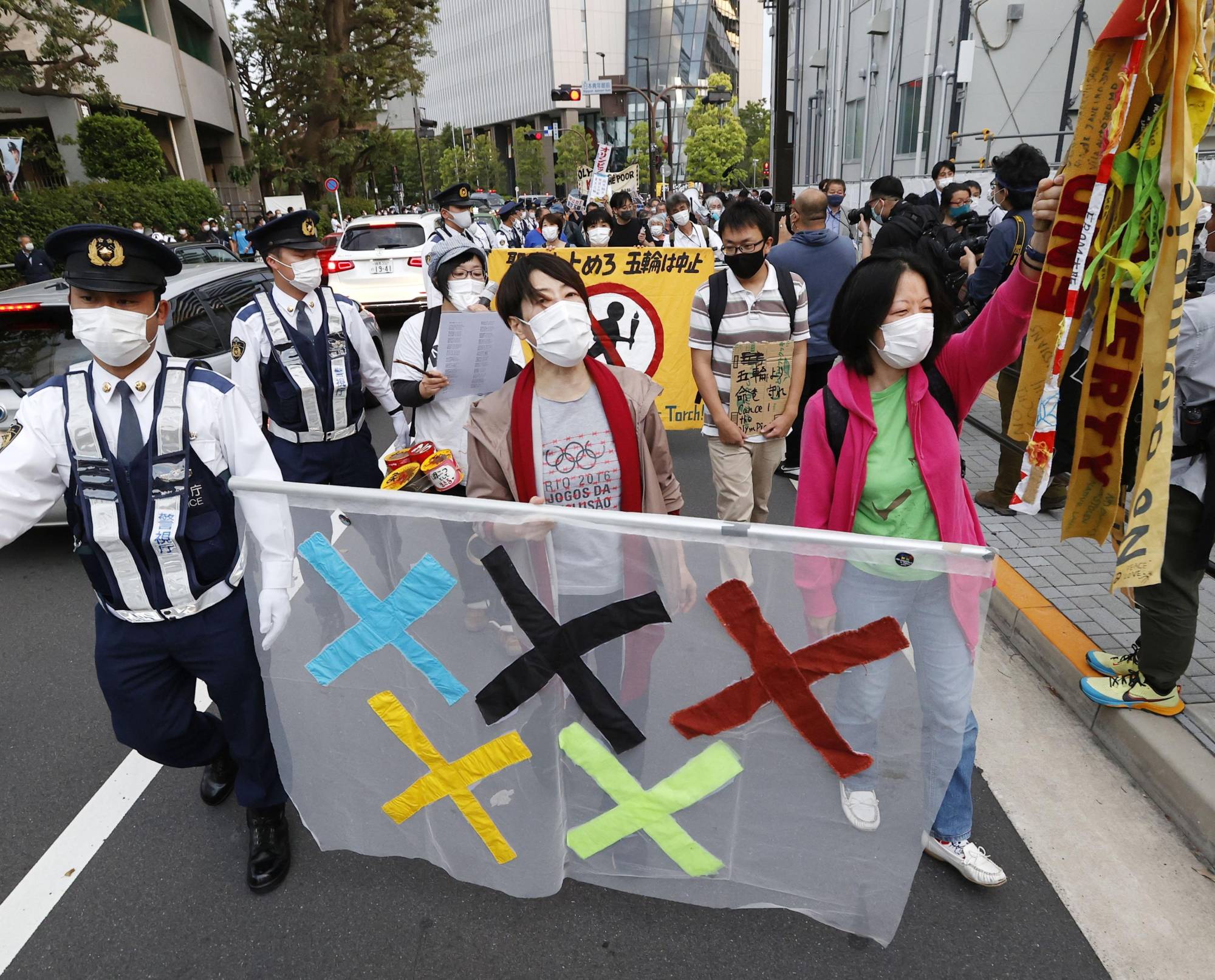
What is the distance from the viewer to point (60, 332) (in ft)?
16.7

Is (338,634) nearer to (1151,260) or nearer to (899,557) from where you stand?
(899,557)

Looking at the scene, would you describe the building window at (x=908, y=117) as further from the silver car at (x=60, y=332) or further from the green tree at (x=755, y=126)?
the green tree at (x=755, y=126)

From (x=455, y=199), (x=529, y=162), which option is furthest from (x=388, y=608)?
(x=529, y=162)

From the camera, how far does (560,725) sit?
2.22m

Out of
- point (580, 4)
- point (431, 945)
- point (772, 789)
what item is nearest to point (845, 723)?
point (772, 789)

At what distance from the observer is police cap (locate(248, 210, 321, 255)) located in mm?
3717

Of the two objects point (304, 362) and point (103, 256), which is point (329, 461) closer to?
point (304, 362)

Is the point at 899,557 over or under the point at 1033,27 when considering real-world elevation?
under

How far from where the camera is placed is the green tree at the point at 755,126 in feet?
234

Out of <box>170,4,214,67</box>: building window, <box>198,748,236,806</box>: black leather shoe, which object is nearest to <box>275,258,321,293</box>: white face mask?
<box>198,748,236,806</box>: black leather shoe

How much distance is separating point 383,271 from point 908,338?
11242mm

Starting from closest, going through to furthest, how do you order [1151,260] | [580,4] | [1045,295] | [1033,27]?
[1151,260] < [1045,295] < [1033,27] < [580,4]

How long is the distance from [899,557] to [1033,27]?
1793cm

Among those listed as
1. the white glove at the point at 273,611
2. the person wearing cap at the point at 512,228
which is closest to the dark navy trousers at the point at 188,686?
the white glove at the point at 273,611
